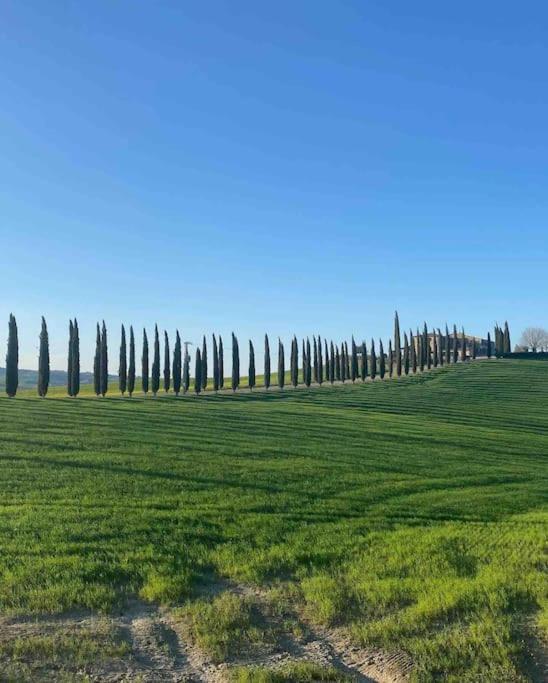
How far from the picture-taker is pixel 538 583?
830 centimetres

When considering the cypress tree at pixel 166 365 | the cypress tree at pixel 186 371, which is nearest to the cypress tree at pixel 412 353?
the cypress tree at pixel 186 371

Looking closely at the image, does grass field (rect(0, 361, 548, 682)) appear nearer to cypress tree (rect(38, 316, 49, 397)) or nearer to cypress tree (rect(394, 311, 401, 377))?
cypress tree (rect(38, 316, 49, 397))

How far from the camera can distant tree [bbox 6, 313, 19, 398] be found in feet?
184

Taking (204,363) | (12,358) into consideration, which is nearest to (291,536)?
(12,358)

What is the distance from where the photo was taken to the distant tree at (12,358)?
55938 mm

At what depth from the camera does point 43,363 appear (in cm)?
6047

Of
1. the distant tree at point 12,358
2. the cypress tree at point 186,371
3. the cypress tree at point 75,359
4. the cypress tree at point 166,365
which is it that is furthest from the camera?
the cypress tree at point 186,371

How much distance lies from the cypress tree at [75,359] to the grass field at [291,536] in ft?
109

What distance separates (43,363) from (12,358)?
3033 millimetres

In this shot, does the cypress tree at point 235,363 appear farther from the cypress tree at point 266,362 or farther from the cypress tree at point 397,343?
the cypress tree at point 397,343

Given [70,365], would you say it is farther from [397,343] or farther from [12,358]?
[397,343]

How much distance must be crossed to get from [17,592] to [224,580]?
8.92 ft

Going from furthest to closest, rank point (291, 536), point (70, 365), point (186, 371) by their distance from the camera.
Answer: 1. point (186, 371)
2. point (70, 365)
3. point (291, 536)

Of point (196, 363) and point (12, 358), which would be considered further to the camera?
point (196, 363)
